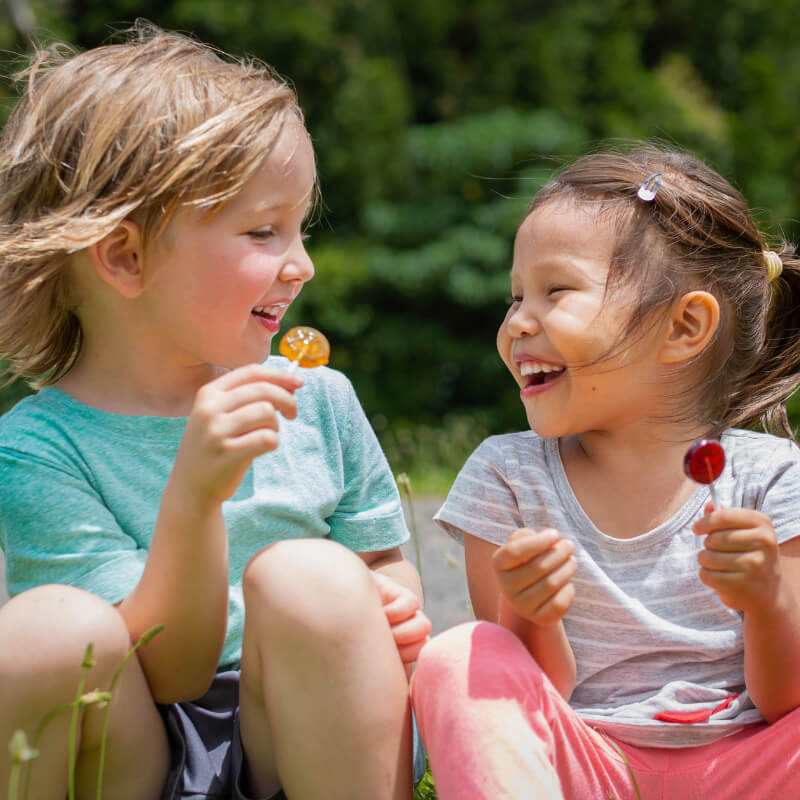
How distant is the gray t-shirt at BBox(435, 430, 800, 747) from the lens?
57.2 inches

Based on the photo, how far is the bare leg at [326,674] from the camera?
1.25 metres

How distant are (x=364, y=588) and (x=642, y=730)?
45cm

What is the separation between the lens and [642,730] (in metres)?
1.43

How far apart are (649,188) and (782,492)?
48cm

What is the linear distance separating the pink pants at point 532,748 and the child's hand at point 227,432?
330 mm

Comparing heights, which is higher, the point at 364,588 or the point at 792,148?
the point at 792,148

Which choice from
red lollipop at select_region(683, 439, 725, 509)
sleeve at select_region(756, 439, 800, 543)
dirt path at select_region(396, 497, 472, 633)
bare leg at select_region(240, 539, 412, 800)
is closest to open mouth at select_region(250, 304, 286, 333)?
bare leg at select_region(240, 539, 412, 800)

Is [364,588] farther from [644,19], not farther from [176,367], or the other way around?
[644,19]

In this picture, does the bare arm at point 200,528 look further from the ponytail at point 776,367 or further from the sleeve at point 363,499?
the ponytail at point 776,367

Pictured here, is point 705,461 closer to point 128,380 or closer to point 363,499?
point 363,499

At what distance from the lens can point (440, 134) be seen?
24.3 ft

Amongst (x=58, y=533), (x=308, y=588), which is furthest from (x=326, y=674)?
(x=58, y=533)

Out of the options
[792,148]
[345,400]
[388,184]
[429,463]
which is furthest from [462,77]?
[345,400]

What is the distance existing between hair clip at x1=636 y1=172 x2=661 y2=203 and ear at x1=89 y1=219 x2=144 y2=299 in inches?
28.8
